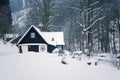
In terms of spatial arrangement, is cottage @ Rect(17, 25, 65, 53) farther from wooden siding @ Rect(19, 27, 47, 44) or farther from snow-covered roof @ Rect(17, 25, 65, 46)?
snow-covered roof @ Rect(17, 25, 65, 46)

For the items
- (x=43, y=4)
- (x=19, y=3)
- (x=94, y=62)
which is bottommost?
(x=94, y=62)

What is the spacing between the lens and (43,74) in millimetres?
14992

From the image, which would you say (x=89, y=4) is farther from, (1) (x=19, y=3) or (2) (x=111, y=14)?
(1) (x=19, y=3)

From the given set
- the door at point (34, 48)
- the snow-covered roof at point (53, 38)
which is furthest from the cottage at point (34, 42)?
the snow-covered roof at point (53, 38)

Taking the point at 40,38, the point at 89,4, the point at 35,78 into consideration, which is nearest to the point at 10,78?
the point at 35,78

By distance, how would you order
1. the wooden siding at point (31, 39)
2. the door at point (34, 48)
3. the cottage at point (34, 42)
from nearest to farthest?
the cottage at point (34, 42), the wooden siding at point (31, 39), the door at point (34, 48)

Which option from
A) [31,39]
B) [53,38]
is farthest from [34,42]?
[53,38]

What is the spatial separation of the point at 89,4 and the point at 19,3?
140 m

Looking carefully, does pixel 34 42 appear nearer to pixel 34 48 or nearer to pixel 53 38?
pixel 34 48

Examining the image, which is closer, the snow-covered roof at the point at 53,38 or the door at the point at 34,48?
the door at the point at 34,48

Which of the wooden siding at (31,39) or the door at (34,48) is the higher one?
the wooden siding at (31,39)

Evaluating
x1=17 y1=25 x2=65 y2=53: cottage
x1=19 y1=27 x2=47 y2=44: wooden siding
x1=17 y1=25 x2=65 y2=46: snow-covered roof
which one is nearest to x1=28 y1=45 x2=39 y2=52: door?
x1=17 y1=25 x2=65 y2=53: cottage

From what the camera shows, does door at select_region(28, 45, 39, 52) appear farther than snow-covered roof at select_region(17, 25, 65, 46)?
No

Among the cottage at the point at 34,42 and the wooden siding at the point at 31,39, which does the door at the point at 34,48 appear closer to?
the cottage at the point at 34,42
